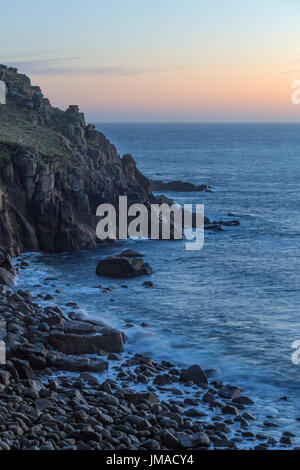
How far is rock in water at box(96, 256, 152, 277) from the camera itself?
47.1 metres

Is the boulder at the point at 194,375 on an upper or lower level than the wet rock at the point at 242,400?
upper

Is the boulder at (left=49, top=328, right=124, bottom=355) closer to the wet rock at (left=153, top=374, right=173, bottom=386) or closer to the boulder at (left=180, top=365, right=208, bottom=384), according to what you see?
the wet rock at (left=153, top=374, right=173, bottom=386)

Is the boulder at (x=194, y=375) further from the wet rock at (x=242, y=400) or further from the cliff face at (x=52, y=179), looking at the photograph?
the cliff face at (x=52, y=179)

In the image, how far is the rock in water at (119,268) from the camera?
155 ft

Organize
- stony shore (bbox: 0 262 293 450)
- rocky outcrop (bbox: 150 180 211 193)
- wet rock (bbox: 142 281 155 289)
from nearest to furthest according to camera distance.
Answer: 1. stony shore (bbox: 0 262 293 450)
2. wet rock (bbox: 142 281 155 289)
3. rocky outcrop (bbox: 150 180 211 193)

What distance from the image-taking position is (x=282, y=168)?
481 ft

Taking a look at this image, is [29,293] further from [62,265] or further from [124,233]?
[124,233]

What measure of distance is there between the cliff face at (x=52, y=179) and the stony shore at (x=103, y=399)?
539 inches

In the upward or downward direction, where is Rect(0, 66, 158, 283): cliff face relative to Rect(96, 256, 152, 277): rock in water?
upward

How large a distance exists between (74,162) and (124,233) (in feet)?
30.2

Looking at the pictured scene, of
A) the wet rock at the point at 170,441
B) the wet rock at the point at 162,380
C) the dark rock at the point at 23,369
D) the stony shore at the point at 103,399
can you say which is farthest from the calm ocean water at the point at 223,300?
the dark rock at the point at 23,369

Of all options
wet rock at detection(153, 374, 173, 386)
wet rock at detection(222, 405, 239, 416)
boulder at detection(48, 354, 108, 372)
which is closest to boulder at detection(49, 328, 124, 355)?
boulder at detection(48, 354, 108, 372)

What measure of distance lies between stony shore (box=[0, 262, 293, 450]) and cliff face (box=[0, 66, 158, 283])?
13698 millimetres
